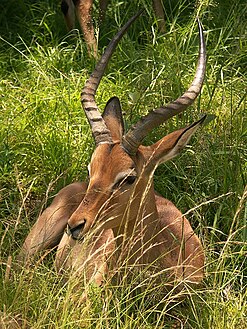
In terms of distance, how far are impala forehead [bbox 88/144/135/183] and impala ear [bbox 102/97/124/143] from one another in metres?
0.36

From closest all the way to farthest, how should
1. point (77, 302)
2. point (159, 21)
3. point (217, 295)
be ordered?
1. point (77, 302)
2. point (217, 295)
3. point (159, 21)

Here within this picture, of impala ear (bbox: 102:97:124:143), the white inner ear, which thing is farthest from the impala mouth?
impala ear (bbox: 102:97:124:143)

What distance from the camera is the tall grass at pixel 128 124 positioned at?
4.93 m

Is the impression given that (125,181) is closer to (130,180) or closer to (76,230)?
(130,180)

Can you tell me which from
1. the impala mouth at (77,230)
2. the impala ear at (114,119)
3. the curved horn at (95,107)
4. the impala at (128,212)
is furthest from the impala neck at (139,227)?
the impala ear at (114,119)

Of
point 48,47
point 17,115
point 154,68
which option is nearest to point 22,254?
point 17,115

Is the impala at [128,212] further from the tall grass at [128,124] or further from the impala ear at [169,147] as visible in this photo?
the tall grass at [128,124]

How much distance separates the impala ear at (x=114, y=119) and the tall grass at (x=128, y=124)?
0.41m

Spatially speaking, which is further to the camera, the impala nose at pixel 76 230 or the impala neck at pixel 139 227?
the impala neck at pixel 139 227

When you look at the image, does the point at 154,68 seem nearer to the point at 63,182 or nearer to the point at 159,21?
the point at 159,21

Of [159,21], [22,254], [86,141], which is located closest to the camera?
[22,254]

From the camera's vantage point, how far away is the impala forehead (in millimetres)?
5137

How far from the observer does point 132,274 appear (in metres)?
5.29

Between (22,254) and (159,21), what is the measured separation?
3.16 metres
